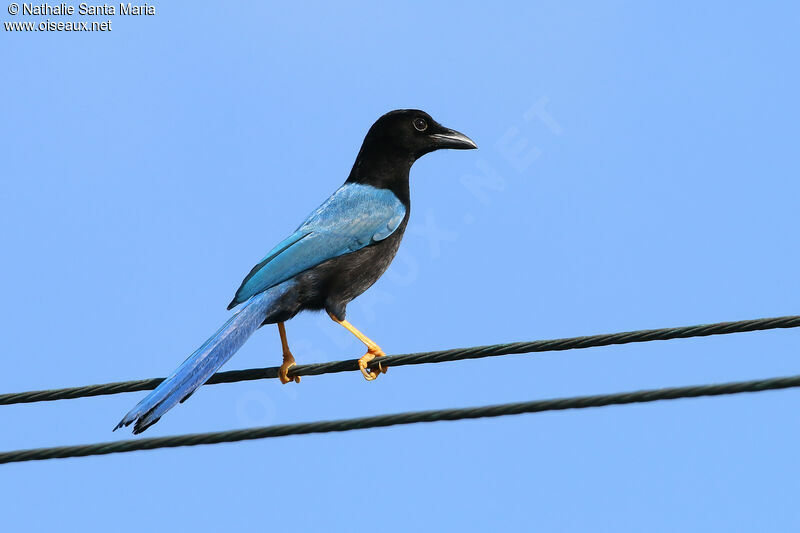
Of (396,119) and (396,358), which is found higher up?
(396,119)

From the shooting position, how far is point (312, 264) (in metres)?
9.18

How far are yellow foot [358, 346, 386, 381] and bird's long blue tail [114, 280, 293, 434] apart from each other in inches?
33.5

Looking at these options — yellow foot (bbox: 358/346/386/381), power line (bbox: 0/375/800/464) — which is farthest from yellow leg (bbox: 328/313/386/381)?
power line (bbox: 0/375/800/464)

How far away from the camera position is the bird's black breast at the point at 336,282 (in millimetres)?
9070

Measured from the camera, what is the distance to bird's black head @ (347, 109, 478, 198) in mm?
10609

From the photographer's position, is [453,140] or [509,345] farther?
[453,140]

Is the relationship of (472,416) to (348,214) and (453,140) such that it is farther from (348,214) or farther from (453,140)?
(453,140)

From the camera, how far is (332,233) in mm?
9562

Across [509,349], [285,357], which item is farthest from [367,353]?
[509,349]

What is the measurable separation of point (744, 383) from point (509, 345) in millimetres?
1330

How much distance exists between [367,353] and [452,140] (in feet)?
10.3

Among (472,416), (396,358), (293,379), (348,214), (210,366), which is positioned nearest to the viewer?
(472,416)

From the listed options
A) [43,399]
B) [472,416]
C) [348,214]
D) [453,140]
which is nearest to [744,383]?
[472,416]

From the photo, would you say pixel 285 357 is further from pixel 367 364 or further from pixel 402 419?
pixel 402 419
